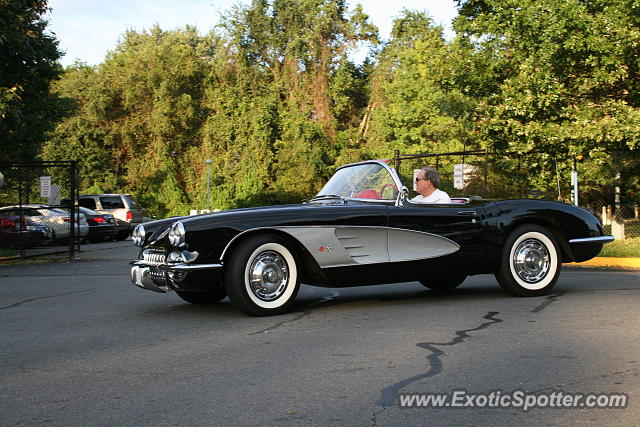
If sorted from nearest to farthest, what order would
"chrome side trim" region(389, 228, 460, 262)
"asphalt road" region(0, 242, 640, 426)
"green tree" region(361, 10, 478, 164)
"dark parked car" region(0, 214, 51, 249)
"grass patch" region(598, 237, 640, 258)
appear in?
"asphalt road" region(0, 242, 640, 426) < "chrome side trim" region(389, 228, 460, 262) < "grass patch" region(598, 237, 640, 258) < "dark parked car" region(0, 214, 51, 249) < "green tree" region(361, 10, 478, 164)

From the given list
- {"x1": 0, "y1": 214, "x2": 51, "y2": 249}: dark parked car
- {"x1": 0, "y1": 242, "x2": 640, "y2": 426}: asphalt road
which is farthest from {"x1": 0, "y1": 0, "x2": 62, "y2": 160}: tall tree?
{"x1": 0, "y1": 242, "x2": 640, "y2": 426}: asphalt road

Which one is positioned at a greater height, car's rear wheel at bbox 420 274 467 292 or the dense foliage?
the dense foliage

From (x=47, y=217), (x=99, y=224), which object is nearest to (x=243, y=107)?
(x=99, y=224)

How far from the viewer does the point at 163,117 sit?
57844mm

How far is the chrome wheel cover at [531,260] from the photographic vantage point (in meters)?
7.88

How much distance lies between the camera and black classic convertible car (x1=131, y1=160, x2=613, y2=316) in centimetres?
670

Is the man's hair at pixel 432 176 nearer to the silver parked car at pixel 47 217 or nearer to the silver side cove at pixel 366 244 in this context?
the silver side cove at pixel 366 244

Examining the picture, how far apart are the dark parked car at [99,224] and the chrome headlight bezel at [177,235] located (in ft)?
65.4

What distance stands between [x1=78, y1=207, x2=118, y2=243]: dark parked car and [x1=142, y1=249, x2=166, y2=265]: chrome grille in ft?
63.6

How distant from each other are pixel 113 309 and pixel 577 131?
42.1 feet

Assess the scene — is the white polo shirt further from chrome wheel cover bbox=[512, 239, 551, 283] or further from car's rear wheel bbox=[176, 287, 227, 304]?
car's rear wheel bbox=[176, 287, 227, 304]

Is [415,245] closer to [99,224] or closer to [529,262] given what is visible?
[529,262]

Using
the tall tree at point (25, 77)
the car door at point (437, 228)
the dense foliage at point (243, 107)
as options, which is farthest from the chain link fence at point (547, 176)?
the dense foliage at point (243, 107)

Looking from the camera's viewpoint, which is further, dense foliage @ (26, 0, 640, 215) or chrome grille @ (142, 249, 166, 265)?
dense foliage @ (26, 0, 640, 215)
